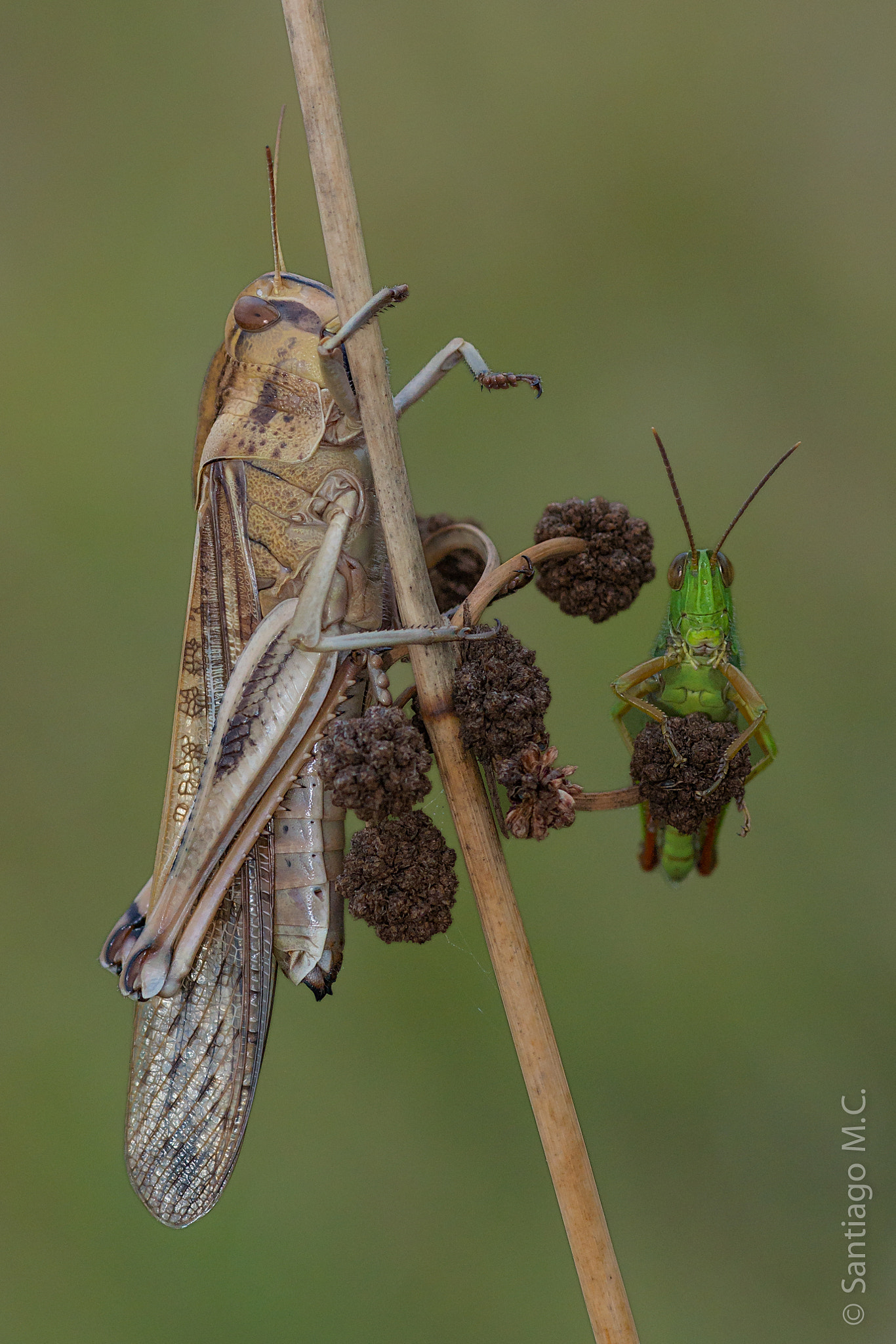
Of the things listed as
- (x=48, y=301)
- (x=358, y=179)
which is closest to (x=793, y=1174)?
(x=358, y=179)

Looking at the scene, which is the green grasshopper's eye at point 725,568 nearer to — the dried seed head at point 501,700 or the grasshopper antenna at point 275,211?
the dried seed head at point 501,700

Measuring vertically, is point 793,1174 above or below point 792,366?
below

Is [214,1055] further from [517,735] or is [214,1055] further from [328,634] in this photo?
[517,735]

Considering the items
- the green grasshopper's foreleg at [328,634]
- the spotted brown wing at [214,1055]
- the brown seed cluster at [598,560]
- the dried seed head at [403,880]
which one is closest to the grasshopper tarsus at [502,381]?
the brown seed cluster at [598,560]

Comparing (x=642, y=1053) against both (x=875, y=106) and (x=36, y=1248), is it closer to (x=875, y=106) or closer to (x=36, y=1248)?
(x=36, y=1248)

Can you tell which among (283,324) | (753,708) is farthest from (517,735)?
(283,324)

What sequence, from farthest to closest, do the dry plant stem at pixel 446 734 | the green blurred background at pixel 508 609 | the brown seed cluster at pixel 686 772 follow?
the green blurred background at pixel 508 609 → the brown seed cluster at pixel 686 772 → the dry plant stem at pixel 446 734

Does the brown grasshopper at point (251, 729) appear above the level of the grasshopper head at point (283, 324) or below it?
below

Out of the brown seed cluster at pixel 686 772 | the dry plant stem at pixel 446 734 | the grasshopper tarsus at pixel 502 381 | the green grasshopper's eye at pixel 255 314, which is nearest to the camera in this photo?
the dry plant stem at pixel 446 734
